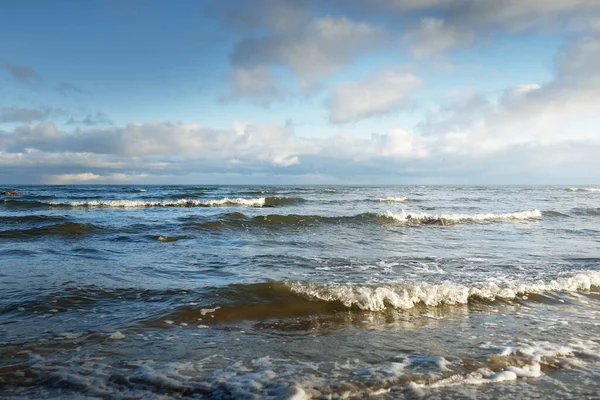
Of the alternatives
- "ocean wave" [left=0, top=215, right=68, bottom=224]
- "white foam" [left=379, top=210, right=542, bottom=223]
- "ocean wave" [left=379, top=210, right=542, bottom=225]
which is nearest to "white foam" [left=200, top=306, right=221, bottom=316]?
"ocean wave" [left=379, top=210, right=542, bottom=225]

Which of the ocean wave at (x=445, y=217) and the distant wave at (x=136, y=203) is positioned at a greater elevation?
the distant wave at (x=136, y=203)

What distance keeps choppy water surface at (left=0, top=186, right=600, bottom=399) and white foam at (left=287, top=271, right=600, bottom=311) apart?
28mm

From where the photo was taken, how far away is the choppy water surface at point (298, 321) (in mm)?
4059

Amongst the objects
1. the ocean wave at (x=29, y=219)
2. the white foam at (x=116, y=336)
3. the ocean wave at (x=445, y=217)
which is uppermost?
the ocean wave at (x=29, y=219)

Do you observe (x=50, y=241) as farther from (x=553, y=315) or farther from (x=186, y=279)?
(x=553, y=315)

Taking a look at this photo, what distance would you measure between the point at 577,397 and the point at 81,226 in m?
18.2

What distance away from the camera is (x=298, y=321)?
614cm

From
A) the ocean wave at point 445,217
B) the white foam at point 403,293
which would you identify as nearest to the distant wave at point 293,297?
the white foam at point 403,293

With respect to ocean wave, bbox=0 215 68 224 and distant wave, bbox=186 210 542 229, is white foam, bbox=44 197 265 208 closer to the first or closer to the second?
ocean wave, bbox=0 215 68 224

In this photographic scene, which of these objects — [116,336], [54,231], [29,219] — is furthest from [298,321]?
[29,219]

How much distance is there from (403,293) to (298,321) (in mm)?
2044

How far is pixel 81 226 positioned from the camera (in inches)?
683

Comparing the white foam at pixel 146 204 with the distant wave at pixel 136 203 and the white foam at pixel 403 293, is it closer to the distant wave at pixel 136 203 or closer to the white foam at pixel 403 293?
the distant wave at pixel 136 203

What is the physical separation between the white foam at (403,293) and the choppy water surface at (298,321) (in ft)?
0.09
